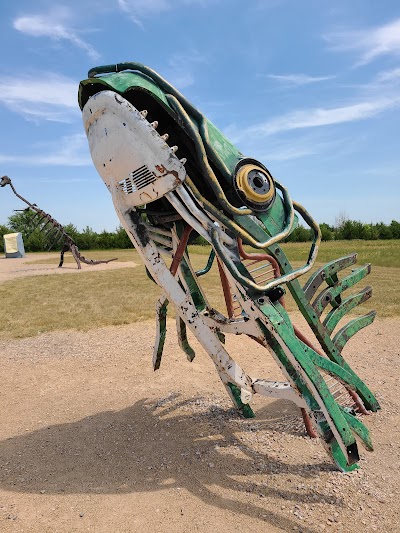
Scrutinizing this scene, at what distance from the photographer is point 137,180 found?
11.0 ft

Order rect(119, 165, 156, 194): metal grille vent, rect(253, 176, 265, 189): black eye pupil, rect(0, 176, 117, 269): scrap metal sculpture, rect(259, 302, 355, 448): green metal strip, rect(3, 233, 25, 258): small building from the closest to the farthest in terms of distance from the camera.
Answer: rect(259, 302, 355, 448): green metal strip
rect(119, 165, 156, 194): metal grille vent
rect(253, 176, 265, 189): black eye pupil
rect(0, 176, 117, 269): scrap metal sculpture
rect(3, 233, 25, 258): small building

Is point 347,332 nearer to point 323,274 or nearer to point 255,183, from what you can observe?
point 323,274

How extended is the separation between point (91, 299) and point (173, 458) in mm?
9029

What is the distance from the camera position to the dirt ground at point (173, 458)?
3.22 metres

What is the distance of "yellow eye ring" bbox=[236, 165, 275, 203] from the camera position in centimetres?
336


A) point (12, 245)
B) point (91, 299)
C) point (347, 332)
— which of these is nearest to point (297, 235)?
point (12, 245)

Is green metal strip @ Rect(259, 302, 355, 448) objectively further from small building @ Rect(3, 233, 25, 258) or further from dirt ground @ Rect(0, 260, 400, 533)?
small building @ Rect(3, 233, 25, 258)

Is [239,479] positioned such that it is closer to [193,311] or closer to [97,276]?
[193,311]

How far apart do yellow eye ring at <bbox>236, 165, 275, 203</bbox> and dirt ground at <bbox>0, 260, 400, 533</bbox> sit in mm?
2273

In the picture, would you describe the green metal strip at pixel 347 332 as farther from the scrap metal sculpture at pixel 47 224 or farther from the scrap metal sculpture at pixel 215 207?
the scrap metal sculpture at pixel 47 224

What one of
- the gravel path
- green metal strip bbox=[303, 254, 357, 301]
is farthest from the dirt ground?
green metal strip bbox=[303, 254, 357, 301]

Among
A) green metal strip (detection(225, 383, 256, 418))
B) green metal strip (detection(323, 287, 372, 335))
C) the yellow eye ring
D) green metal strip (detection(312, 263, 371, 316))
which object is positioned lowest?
green metal strip (detection(225, 383, 256, 418))

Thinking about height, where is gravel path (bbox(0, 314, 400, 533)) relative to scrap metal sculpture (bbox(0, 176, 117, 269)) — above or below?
below

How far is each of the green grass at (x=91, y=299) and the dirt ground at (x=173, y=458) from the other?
10.1 feet
